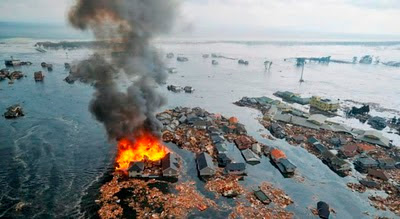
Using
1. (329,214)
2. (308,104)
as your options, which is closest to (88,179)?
(329,214)

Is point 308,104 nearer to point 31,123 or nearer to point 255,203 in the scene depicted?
point 255,203

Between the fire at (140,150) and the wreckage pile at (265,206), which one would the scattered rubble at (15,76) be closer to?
the fire at (140,150)

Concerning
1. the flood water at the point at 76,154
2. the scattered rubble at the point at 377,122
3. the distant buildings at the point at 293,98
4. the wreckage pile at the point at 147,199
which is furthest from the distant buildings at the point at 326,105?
the wreckage pile at the point at 147,199

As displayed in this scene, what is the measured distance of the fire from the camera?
1527 inches

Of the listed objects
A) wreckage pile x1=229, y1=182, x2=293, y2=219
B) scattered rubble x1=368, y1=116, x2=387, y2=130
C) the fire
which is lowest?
scattered rubble x1=368, y1=116, x2=387, y2=130

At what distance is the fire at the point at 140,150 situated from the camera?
38781 mm

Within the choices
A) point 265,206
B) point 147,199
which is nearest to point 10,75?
point 147,199

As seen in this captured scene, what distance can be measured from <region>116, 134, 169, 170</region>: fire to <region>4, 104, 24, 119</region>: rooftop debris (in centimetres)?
2744

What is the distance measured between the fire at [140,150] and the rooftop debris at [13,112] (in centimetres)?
2744

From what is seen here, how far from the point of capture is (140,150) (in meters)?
39.9

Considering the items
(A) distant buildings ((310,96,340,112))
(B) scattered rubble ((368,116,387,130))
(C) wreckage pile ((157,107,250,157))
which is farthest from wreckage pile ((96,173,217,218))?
(A) distant buildings ((310,96,340,112))

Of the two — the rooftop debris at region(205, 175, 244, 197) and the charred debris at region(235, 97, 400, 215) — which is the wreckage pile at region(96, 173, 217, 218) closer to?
the rooftop debris at region(205, 175, 244, 197)

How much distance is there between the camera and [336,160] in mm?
41969

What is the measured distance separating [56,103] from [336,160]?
195ft
